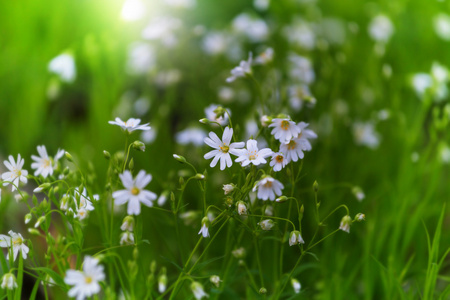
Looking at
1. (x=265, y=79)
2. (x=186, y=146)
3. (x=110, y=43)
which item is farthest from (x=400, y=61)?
(x=110, y=43)

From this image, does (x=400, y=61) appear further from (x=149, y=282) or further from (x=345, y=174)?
(x=149, y=282)

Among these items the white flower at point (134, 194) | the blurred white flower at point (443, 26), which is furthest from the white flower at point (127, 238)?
the blurred white flower at point (443, 26)

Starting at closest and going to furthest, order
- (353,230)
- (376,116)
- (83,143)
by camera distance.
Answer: (353,230), (376,116), (83,143)

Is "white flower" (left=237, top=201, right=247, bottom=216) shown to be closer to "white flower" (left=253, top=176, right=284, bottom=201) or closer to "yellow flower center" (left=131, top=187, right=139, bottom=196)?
"white flower" (left=253, top=176, right=284, bottom=201)

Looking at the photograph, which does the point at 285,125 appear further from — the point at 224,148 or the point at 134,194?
the point at 134,194

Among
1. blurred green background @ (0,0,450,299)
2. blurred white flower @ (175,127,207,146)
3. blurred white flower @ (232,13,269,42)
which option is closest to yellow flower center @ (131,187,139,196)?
blurred green background @ (0,0,450,299)

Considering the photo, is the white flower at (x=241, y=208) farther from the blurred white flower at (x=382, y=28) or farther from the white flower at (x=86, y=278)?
the blurred white flower at (x=382, y=28)

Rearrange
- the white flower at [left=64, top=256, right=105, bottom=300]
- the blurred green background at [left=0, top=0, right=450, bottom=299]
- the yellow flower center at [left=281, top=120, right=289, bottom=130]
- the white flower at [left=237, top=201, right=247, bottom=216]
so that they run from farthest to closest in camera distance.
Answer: the blurred green background at [left=0, top=0, right=450, bottom=299]
the yellow flower center at [left=281, top=120, right=289, bottom=130]
the white flower at [left=237, top=201, right=247, bottom=216]
the white flower at [left=64, top=256, right=105, bottom=300]
